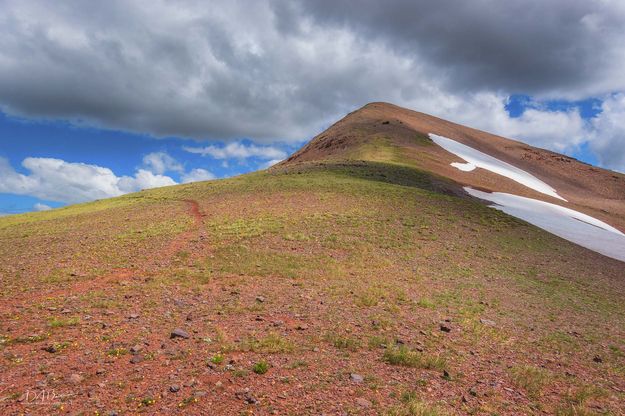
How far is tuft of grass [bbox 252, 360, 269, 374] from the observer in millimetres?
9602

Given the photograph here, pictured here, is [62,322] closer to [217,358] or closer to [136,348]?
[136,348]

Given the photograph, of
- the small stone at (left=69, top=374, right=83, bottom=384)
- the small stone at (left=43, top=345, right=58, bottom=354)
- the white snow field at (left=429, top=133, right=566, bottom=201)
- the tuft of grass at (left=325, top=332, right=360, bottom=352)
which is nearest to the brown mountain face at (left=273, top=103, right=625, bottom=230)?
the white snow field at (left=429, top=133, right=566, bottom=201)

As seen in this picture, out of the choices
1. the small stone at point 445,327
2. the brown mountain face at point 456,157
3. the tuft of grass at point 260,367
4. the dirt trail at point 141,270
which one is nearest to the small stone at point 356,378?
the tuft of grass at point 260,367

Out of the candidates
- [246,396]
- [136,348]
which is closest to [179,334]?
[136,348]

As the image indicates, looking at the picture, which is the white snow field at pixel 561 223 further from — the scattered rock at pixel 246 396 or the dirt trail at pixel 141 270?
the scattered rock at pixel 246 396

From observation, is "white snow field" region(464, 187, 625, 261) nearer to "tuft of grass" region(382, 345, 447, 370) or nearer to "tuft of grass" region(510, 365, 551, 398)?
"tuft of grass" region(510, 365, 551, 398)

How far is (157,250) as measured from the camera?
70.9ft

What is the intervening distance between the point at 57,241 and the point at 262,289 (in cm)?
1601

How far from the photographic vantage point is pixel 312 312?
1405 centimetres

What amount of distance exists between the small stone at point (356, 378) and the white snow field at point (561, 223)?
3116 centimetres

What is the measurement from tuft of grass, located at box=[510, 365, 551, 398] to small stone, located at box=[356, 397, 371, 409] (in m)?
4.47

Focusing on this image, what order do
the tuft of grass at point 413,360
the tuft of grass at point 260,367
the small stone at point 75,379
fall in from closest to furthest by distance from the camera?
the small stone at point 75,379 → the tuft of grass at point 260,367 → the tuft of grass at point 413,360

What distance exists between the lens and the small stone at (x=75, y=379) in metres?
8.81

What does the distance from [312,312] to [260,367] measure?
15.0ft
